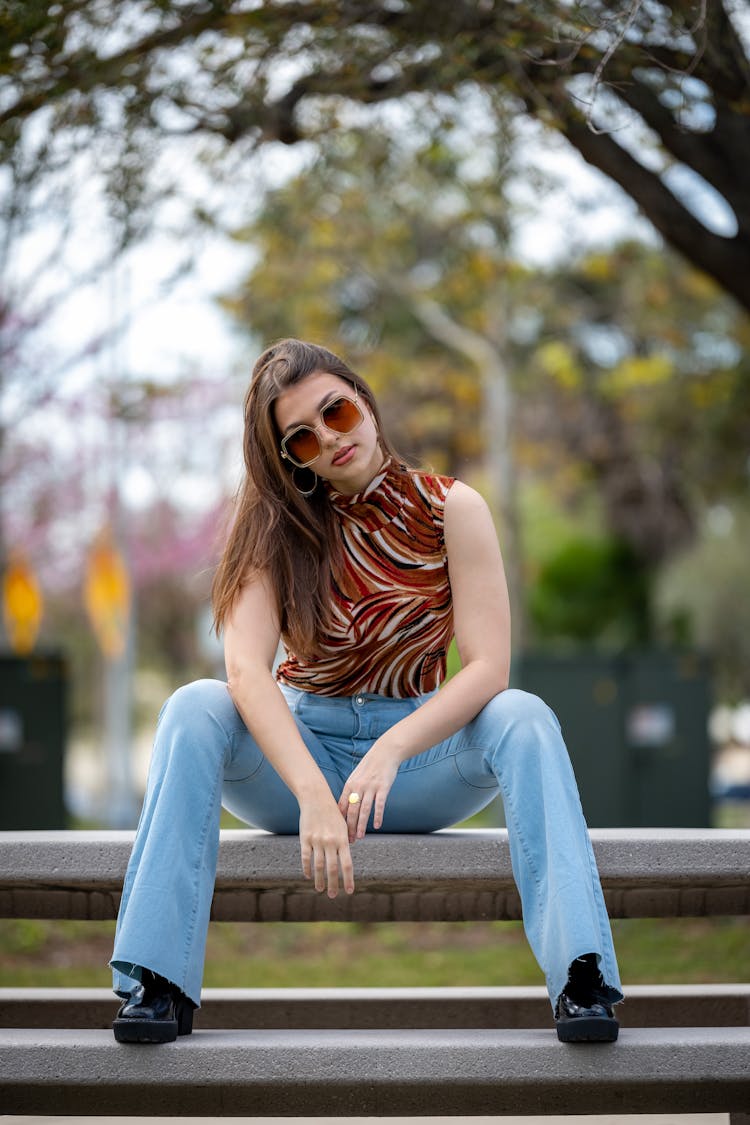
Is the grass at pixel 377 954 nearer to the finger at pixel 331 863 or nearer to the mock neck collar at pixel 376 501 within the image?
the mock neck collar at pixel 376 501

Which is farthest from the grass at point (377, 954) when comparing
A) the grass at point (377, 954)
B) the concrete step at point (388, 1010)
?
the concrete step at point (388, 1010)

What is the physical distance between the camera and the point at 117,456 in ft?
55.4

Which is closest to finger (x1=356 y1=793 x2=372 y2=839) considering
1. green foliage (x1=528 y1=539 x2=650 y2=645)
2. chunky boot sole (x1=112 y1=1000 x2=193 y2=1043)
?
chunky boot sole (x1=112 y1=1000 x2=193 y2=1043)

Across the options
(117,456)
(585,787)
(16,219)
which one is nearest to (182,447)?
(117,456)

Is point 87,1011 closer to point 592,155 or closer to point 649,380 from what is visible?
point 592,155

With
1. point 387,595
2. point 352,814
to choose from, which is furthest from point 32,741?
point 352,814

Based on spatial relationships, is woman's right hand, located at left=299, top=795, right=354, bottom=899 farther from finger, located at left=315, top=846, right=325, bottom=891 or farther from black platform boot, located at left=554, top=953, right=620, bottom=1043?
black platform boot, located at left=554, top=953, right=620, bottom=1043

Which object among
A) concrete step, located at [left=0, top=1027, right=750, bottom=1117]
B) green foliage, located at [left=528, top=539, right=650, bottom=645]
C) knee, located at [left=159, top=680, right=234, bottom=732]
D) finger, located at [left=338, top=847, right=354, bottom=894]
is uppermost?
knee, located at [left=159, top=680, right=234, bottom=732]

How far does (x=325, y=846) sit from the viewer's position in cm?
266

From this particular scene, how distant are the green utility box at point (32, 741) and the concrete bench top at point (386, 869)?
24.1 feet

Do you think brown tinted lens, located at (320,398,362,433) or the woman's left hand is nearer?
the woman's left hand

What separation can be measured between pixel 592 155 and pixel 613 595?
768 inches

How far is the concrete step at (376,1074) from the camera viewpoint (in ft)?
8.36

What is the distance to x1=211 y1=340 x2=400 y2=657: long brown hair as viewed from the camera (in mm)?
3037
